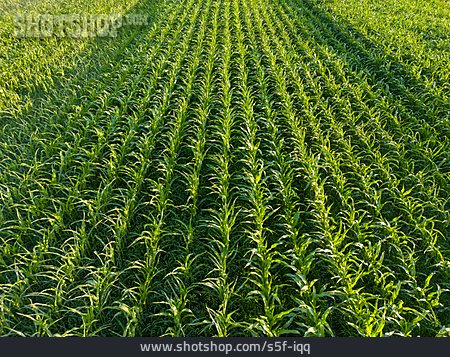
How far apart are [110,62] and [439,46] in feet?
22.7

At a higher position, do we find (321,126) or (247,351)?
(321,126)

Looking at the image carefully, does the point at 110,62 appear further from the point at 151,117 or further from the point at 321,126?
the point at 321,126

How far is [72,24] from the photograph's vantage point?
969 cm

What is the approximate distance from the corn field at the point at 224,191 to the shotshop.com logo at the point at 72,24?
3.22 feet

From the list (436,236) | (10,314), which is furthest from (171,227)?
(436,236)

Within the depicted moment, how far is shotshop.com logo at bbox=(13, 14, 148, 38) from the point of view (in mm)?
9094

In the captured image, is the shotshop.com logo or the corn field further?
the shotshop.com logo

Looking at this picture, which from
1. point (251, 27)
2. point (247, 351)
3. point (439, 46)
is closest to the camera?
point (247, 351)

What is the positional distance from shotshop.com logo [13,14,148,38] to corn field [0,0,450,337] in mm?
981

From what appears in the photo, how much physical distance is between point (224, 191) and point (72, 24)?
7.84 meters

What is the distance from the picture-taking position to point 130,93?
20.2ft

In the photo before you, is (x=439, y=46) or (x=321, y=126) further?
(x=439, y=46)

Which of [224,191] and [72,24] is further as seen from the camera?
[72,24]

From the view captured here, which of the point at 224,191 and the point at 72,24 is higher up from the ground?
the point at 72,24
